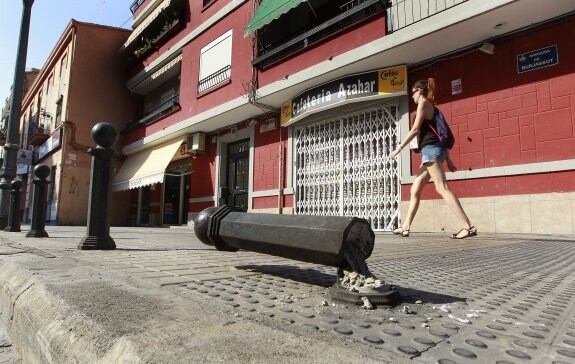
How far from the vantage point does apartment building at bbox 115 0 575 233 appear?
A: 5945 millimetres

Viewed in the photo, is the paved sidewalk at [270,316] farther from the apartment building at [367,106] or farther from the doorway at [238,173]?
the doorway at [238,173]

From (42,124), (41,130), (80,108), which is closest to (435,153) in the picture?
(80,108)

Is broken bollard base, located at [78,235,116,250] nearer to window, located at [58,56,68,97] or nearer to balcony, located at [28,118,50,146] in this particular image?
window, located at [58,56,68,97]

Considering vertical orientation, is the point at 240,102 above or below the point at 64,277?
above

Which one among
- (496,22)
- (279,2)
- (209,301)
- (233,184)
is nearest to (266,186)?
(233,184)

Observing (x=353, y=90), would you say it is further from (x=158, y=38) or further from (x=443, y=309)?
(x=158, y=38)

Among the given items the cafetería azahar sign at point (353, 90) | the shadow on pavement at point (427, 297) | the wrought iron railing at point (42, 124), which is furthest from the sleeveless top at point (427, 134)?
the wrought iron railing at point (42, 124)

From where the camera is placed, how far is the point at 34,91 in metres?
24.2

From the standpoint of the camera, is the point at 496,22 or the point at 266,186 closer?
the point at 496,22

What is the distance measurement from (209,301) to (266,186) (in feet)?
29.5

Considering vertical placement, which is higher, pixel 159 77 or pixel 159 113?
pixel 159 77

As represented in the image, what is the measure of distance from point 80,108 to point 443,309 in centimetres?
1769

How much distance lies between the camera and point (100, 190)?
12.6 ft

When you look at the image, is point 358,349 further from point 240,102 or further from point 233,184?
point 233,184
